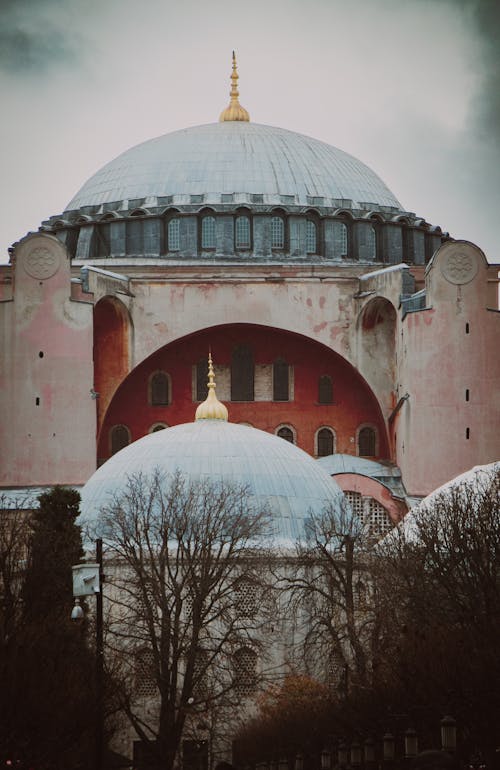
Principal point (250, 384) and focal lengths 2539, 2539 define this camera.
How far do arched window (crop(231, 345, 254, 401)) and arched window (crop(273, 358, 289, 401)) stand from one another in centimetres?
68

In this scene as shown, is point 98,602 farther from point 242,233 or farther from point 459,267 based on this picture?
point 242,233

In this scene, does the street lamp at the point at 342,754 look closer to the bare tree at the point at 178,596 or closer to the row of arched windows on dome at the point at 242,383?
the bare tree at the point at 178,596

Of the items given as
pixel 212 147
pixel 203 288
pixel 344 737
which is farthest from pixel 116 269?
pixel 344 737

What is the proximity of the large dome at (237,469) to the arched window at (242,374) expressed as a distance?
880 centimetres

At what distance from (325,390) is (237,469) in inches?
466

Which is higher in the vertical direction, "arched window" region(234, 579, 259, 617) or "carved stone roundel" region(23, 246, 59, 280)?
"carved stone roundel" region(23, 246, 59, 280)

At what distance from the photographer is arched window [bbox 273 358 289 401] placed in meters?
74.8

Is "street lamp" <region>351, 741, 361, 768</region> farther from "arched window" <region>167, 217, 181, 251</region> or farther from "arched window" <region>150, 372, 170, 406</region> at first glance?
"arched window" <region>167, 217, 181, 251</region>

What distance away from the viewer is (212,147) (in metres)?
82.9

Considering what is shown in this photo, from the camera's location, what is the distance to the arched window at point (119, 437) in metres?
74.2

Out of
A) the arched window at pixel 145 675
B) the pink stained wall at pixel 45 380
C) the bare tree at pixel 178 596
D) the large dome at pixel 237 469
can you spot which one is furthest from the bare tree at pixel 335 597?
the pink stained wall at pixel 45 380

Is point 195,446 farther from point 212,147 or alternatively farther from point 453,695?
point 453,695

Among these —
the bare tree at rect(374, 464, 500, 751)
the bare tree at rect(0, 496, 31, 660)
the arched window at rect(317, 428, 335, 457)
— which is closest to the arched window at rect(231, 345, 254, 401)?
the arched window at rect(317, 428, 335, 457)

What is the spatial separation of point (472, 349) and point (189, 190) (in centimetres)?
1394
